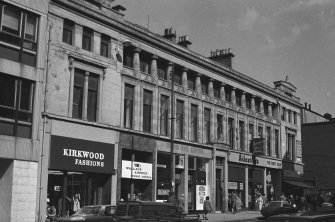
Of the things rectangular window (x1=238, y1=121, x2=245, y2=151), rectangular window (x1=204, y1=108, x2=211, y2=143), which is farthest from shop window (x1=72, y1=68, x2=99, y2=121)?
rectangular window (x1=238, y1=121, x2=245, y2=151)

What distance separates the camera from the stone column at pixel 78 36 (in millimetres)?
30234

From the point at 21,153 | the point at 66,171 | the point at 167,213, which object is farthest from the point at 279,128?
the point at 167,213

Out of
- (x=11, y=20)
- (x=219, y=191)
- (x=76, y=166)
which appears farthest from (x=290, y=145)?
(x=11, y=20)

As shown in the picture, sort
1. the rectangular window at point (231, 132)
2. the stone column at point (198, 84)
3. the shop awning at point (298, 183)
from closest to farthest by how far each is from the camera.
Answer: the stone column at point (198, 84)
the rectangular window at point (231, 132)
the shop awning at point (298, 183)

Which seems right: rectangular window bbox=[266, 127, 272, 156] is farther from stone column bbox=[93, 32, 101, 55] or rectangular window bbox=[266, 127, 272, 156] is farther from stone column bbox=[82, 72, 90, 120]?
stone column bbox=[82, 72, 90, 120]

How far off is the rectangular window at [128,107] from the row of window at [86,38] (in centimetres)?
301

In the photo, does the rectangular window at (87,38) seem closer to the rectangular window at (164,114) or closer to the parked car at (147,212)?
the rectangular window at (164,114)

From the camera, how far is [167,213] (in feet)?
52.6

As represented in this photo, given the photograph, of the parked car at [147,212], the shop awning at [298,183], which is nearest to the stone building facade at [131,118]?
the shop awning at [298,183]

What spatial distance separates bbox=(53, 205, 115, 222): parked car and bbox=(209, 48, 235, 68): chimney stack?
98.0 feet

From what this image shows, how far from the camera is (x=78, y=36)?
30391 mm

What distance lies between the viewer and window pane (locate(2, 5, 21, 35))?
25719mm

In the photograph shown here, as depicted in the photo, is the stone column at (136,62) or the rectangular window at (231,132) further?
the rectangular window at (231,132)

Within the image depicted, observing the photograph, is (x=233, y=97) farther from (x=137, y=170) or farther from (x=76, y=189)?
(x=76, y=189)
